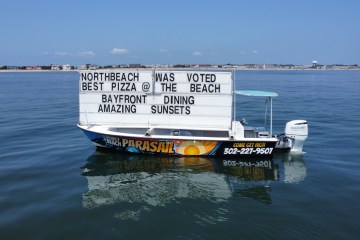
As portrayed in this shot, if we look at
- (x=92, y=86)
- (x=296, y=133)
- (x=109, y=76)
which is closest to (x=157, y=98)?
(x=109, y=76)

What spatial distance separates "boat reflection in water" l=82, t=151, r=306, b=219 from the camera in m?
12.8

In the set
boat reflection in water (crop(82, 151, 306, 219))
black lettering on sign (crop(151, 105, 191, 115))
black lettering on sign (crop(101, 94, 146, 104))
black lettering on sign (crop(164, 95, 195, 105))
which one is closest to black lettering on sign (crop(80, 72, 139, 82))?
black lettering on sign (crop(101, 94, 146, 104))

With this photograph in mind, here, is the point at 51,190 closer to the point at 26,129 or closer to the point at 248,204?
the point at 248,204

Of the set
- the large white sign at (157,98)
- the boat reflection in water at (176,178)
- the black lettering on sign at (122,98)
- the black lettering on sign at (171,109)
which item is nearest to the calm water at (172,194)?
the boat reflection in water at (176,178)

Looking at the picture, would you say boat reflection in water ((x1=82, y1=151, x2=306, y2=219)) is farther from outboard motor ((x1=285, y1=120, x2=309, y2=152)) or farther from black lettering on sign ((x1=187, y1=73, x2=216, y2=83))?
black lettering on sign ((x1=187, y1=73, x2=216, y2=83))

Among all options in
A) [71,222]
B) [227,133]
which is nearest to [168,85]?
[227,133]

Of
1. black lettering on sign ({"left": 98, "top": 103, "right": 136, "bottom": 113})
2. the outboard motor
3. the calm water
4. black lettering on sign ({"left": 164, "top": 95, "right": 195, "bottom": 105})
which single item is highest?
black lettering on sign ({"left": 164, "top": 95, "right": 195, "bottom": 105})

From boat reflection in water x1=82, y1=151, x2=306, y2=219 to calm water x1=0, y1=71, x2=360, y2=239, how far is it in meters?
0.04

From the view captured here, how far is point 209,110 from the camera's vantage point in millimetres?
17312

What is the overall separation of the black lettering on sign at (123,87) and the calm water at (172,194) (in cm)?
328

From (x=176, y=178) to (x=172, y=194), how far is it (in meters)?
1.73

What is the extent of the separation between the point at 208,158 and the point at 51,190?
7298 mm

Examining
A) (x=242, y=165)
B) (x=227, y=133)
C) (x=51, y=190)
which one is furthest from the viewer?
(x=227, y=133)

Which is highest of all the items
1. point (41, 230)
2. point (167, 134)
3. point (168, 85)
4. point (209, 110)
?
point (168, 85)
